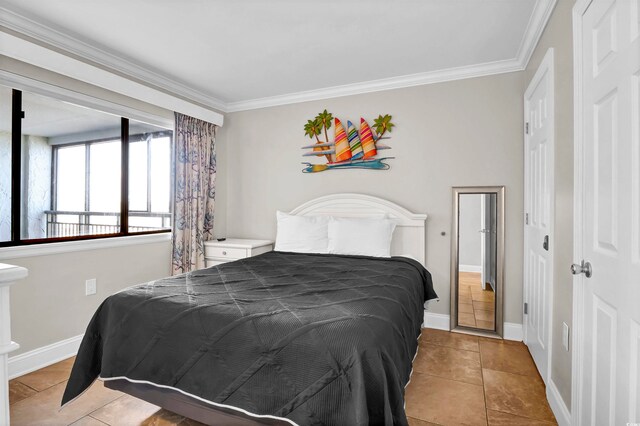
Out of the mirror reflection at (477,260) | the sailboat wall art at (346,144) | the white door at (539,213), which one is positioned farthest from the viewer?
the sailboat wall art at (346,144)

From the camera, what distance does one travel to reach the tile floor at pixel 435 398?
6.15 feet

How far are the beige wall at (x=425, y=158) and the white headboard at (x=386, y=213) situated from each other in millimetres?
108

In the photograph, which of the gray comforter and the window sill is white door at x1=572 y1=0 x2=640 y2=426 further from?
the window sill

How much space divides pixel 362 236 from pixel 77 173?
262cm

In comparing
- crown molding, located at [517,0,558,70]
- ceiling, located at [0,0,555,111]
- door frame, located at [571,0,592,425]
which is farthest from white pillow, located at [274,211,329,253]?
crown molding, located at [517,0,558,70]

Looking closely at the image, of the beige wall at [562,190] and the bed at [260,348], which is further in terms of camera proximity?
the beige wall at [562,190]

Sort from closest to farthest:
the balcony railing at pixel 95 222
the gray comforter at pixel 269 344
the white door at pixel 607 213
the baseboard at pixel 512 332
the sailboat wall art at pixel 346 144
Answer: the white door at pixel 607 213, the gray comforter at pixel 269 344, the balcony railing at pixel 95 222, the baseboard at pixel 512 332, the sailboat wall art at pixel 346 144

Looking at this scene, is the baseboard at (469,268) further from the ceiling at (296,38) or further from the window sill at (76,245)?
the window sill at (76,245)

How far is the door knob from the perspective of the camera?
4.87 ft

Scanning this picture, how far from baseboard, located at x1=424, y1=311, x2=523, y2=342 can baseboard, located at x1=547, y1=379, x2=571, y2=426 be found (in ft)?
3.38

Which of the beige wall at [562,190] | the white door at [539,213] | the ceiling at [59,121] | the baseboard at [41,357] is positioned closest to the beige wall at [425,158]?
the white door at [539,213]

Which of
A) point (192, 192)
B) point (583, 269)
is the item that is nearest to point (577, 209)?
point (583, 269)

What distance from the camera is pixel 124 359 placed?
1727mm

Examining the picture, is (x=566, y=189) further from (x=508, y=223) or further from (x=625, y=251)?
(x=508, y=223)
